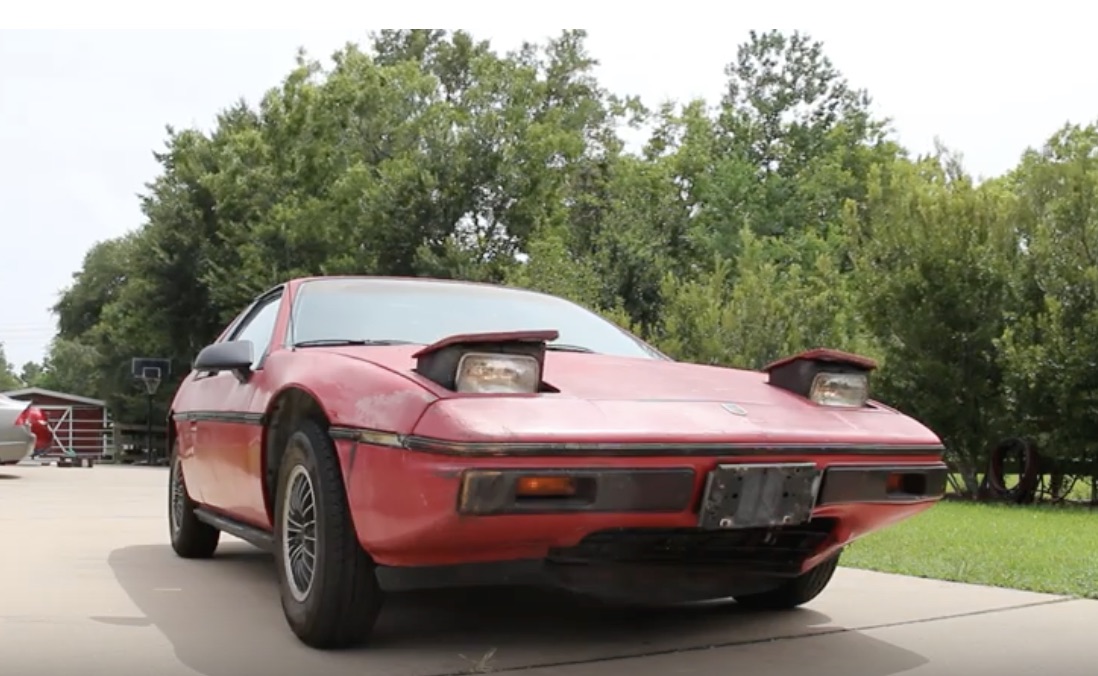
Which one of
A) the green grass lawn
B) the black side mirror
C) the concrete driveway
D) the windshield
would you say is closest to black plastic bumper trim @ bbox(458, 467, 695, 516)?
the concrete driveway

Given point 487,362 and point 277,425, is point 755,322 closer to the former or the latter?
point 277,425

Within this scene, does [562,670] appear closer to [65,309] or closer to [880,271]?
[880,271]

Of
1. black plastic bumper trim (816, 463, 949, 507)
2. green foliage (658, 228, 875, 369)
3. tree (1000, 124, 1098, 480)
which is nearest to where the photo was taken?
black plastic bumper trim (816, 463, 949, 507)

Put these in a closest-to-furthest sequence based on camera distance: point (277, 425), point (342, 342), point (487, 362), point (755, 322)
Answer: point (487, 362) < point (277, 425) < point (342, 342) < point (755, 322)

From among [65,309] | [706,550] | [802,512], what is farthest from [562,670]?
[65,309]

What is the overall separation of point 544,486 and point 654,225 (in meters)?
34.3

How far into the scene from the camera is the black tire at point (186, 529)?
19.8 ft

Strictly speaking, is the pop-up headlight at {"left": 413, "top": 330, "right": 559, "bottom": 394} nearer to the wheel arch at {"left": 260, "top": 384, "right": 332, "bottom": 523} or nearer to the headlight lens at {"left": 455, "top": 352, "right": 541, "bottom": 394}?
the headlight lens at {"left": 455, "top": 352, "right": 541, "bottom": 394}

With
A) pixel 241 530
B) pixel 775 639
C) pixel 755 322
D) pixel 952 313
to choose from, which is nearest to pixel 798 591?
pixel 775 639

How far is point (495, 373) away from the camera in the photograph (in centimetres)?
341

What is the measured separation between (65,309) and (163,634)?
191 ft

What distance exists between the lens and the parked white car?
46.2 feet

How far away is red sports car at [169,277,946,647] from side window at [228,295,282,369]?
1.30 feet

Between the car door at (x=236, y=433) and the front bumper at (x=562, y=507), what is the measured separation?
94 centimetres
